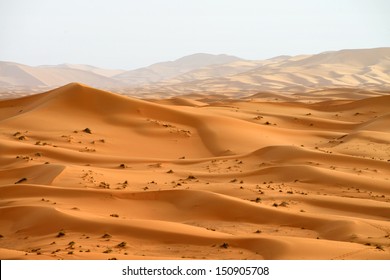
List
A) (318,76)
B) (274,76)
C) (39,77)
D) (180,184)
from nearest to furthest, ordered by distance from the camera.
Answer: (180,184)
(318,76)
(274,76)
(39,77)

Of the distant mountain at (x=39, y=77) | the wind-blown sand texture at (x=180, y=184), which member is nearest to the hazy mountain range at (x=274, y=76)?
the distant mountain at (x=39, y=77)

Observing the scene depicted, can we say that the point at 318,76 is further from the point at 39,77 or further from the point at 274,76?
the point at 39,77

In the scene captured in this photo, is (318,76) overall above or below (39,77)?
above

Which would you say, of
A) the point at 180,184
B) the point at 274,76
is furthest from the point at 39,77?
the point at 180,184

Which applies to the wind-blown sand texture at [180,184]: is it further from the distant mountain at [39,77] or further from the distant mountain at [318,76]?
the distant mountain at [39,77]

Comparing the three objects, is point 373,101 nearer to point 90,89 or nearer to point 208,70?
point 90,89

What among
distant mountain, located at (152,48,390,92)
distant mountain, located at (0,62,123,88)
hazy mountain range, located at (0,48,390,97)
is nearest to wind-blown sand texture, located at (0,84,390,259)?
hazy mountain range, located at (0,48,390,97)

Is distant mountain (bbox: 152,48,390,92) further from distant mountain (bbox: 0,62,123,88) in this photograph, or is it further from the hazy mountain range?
distant mountain (bbox: 0,62,123,88)
